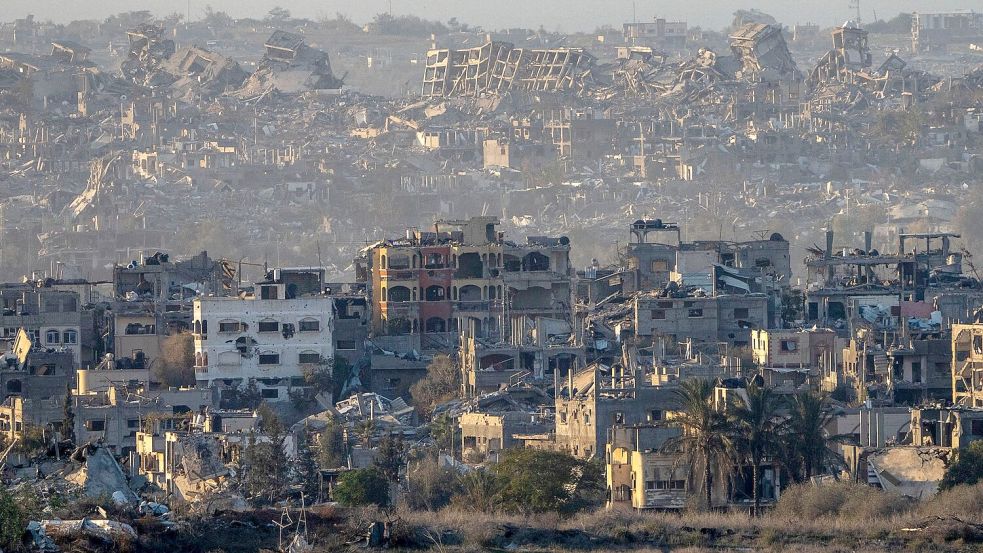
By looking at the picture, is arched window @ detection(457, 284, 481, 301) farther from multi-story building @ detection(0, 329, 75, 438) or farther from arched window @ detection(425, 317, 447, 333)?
multi-story building @ detection(0, 329, 75, 438)

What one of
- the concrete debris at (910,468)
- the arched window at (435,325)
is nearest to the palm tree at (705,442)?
the concrete debris at (910,468)

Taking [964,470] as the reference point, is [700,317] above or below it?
above

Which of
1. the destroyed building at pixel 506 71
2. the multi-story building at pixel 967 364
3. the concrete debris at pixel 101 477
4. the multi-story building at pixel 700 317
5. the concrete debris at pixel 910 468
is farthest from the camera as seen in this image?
the destroyed building at pixel 506 71

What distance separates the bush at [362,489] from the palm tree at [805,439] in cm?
464

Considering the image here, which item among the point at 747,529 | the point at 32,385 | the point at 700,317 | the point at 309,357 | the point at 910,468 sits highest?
the point at 700,317

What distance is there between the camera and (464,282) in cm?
6056

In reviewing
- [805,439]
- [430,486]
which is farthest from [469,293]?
[805,439]

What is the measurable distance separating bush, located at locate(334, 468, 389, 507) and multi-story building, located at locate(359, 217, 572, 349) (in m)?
22.1

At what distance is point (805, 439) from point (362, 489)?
202 inches

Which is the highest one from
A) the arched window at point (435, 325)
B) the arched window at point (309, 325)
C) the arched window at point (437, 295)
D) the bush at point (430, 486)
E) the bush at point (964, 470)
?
the arched window at point (437, 295)

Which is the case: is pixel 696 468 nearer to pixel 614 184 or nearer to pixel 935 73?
pixel 614 184

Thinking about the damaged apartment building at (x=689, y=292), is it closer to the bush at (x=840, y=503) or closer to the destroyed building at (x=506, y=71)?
the bush at (x=840, y=503)

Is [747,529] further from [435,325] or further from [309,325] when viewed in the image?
[435,325]

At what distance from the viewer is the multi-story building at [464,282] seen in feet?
196
